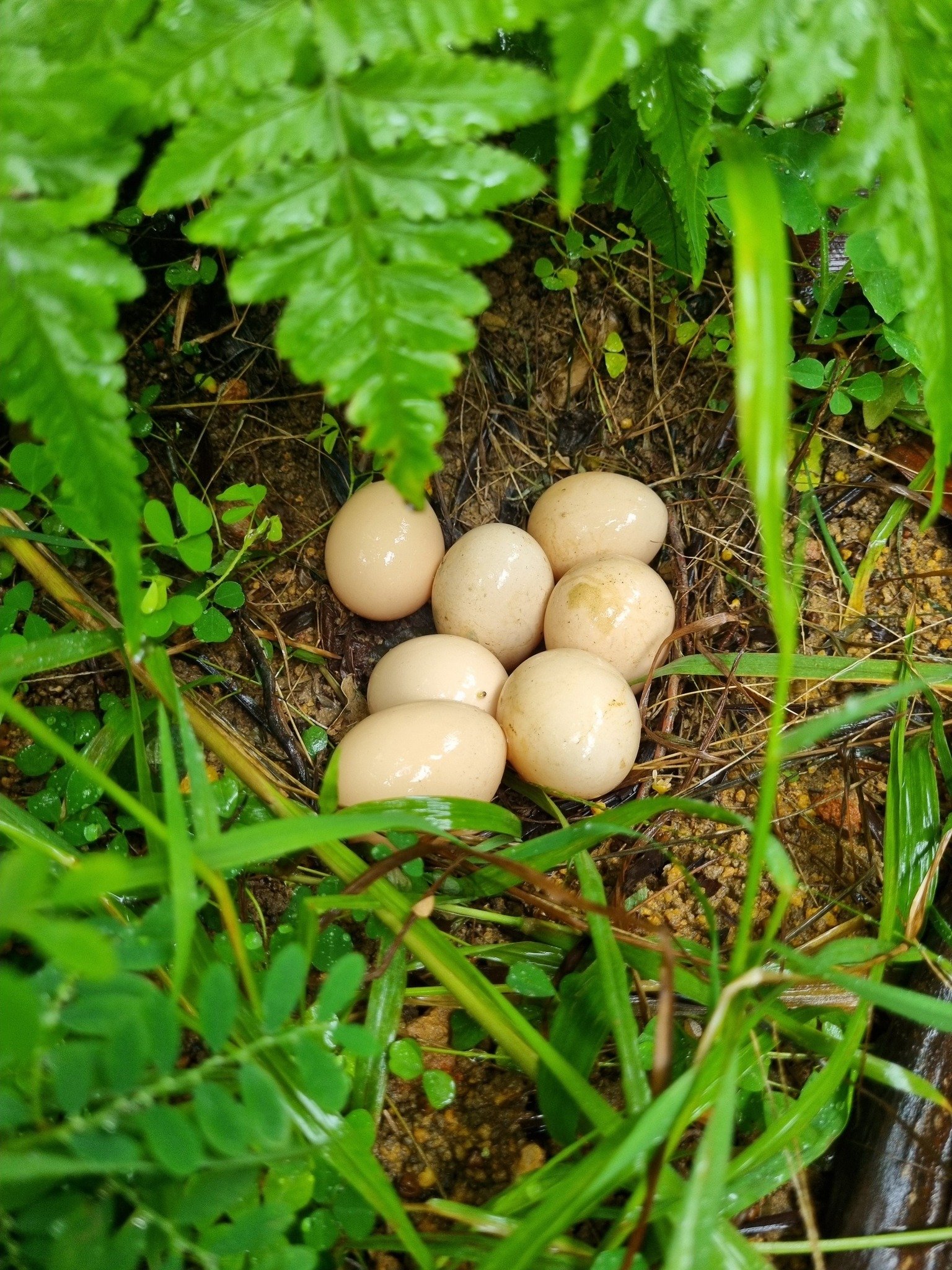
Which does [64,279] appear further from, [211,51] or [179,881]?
[179,881]

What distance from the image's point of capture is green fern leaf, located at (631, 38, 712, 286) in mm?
1119

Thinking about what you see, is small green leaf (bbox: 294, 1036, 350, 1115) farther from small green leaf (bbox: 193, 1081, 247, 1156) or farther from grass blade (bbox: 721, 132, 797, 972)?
grass blade (bbox: 721, 132, 797, 972)

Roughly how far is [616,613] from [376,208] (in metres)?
0.84

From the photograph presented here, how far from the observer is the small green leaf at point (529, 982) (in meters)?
1.09

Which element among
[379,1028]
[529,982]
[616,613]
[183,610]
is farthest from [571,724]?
[183,610]

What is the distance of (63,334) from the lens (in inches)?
30.9

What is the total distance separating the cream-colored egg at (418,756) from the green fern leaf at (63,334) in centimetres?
67

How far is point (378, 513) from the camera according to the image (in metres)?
1.54

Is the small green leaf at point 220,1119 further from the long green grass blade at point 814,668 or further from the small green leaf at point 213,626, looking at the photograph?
the long green grass blade at point 814,668

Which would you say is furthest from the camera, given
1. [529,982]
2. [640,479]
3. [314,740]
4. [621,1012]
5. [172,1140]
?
[640,479]

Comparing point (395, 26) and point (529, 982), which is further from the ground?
point (395, 26)

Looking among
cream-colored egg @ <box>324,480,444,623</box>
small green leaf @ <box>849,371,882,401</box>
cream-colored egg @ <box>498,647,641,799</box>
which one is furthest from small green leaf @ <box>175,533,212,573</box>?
small green leaf @ <box>849,371,882,401</box>

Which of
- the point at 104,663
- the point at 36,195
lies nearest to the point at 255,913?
the point at 104,663

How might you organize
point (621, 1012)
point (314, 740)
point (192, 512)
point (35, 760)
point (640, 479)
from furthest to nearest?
point (640, 479) → point (314, 740) → point (192, 512) → point (35, 760) → point (621, 1012)
